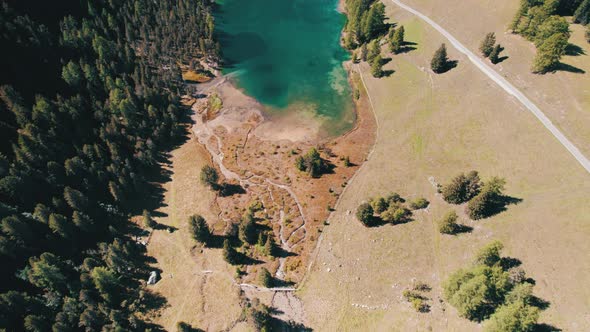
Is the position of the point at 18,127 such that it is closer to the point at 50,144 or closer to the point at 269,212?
the point at 50,144

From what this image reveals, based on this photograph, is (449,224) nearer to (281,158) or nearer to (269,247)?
(269,247)

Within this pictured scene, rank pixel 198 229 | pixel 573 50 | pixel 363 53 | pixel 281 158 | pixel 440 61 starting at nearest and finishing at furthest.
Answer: pixel 198 229 → pixel 281 158 → pixel 573 50 → pixel 440 61 → pixel 363 53

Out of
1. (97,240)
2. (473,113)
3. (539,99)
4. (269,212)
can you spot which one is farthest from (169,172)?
(539,99)

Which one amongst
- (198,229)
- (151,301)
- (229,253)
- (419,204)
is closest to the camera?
(151,301)

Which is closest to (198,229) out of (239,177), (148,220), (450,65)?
(148,220)

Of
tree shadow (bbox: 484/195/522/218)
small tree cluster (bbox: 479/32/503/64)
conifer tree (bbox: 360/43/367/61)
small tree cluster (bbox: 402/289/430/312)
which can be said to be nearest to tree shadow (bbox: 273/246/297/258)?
small tree cluster (bbox: 402/289/430/312)
